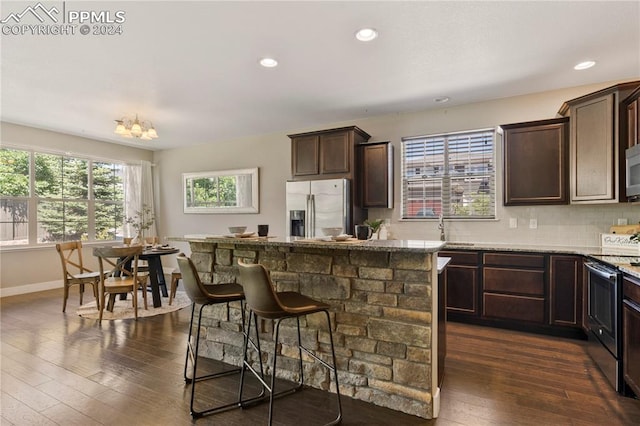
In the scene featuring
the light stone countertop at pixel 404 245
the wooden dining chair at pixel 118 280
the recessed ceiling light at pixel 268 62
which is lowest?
the wooden dining chair at pixel 118 280

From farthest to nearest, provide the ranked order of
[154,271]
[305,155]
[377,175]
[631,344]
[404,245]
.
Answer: [305,155], [377,175], [154,271], [631,344], [404,245]

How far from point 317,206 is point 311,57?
2.08 metres

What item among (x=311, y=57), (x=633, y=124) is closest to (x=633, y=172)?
(x=633, y=124)

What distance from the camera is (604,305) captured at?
259cm

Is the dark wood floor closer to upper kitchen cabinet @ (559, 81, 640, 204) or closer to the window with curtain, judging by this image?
upper kitchen cabinet @ (559, 81, 640, 204)

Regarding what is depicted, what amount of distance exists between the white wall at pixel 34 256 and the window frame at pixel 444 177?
19.3 feet

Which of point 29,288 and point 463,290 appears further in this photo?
point 29,288

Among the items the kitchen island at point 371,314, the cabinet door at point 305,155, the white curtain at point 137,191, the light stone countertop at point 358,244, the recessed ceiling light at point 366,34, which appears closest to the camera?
the light stone countertop at point 358,244

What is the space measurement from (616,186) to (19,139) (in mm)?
8154

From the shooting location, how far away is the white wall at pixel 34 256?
5145 mm

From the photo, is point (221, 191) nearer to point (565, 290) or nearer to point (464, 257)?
point (464, 257)

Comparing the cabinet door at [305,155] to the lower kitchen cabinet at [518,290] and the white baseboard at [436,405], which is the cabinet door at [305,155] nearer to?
the lower kitchen cabinet at [518,290]

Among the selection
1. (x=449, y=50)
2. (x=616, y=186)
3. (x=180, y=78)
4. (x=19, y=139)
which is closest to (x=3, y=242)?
(x=19, y=139)

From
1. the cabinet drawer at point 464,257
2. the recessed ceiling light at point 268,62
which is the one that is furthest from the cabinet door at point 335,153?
the cabinet drawer at point 464,257
